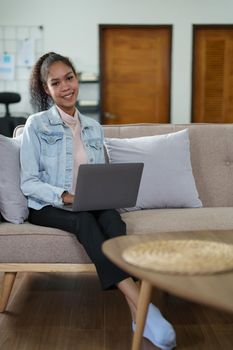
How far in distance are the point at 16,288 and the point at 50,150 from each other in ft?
2.37

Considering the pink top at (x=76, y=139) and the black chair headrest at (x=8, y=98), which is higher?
the black chair headrest at (x=8, y=98)

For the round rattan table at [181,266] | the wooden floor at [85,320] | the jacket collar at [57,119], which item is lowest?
the wooden floor at [85,320]

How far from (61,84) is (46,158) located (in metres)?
0.34

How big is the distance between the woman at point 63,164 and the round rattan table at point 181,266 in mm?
264

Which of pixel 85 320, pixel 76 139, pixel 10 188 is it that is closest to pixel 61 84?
pixel 76 139

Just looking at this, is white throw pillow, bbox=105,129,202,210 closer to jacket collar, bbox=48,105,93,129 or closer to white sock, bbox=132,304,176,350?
jacket collar, bbox=48,105,93,129

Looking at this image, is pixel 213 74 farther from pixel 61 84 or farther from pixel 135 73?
pixel 61 84

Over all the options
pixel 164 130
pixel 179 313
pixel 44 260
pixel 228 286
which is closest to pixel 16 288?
pixel 44 260

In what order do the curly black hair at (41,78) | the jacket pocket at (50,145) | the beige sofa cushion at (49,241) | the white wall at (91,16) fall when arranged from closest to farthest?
the beige sofa cushion at (49,241) < the jacket pocket at (50,145) < the curly black hair at (41,78) < the white wall at (91,16)

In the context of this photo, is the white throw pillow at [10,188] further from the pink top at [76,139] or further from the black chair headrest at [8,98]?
the black chair headrest at [8,98]

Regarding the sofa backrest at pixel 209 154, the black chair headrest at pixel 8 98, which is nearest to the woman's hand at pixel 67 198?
the sofa backrest at pixel 209 154

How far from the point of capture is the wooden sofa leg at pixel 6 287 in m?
1.92

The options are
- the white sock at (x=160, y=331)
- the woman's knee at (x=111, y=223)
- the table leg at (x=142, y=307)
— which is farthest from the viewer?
the woman's knee at (x=111, y=223)

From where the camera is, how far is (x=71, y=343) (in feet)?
5.61
